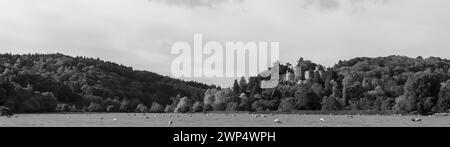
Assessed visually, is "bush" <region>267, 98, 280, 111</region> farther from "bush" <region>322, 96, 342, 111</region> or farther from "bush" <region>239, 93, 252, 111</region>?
"bush" <region>322, 96, 342, 111</region>

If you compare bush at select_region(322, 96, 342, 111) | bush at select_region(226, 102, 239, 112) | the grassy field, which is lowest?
bush at select_region(226, 102, 239, 112)

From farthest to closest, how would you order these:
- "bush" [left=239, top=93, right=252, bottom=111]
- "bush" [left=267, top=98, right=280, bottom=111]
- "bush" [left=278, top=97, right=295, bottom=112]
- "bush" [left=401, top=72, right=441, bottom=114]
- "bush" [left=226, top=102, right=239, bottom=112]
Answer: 1. "bush" [left=226, top=102, right=239, bottom=112]
2. "bush" [left=239, top=93, right=252, bottom=111]
3. "bush" [left=267, top=98, right=280, bottom=111]
4. "bush" [left=278, top=97, right=295, bottom=112]
5. "bush" [left=401, top=72, right=441, bottom=114]

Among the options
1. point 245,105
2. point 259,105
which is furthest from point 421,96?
point 245,105

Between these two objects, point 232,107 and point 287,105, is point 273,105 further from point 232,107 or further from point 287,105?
point 232,107

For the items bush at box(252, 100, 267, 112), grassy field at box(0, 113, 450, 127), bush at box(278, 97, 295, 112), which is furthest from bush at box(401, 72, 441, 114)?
bush at box(252, 100, 267, 112)

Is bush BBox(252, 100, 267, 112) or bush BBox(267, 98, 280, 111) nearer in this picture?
bush BBox(267, 98, 280, 111)

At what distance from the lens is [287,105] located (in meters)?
184

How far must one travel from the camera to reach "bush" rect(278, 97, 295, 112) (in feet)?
598

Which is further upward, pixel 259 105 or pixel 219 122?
pixel 219 122

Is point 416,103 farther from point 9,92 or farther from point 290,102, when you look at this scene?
point 9,92

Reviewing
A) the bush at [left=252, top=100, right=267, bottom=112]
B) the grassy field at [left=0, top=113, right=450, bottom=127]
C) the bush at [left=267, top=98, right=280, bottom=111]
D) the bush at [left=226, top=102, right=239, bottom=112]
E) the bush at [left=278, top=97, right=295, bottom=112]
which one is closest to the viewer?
the grassy field at [left=0, top=113, right=450, bottom=127]
